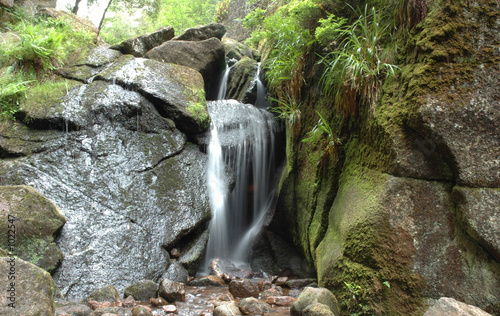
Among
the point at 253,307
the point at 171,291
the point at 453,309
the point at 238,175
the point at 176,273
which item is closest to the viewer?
the point at 453,309

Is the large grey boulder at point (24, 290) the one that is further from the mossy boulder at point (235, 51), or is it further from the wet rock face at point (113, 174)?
the mossy boulder at point (235, 51)

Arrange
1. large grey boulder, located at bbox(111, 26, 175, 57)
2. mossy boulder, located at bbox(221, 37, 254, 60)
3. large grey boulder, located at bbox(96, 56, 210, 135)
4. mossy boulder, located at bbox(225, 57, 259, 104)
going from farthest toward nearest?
mossy boulder, located at bbox(221, 37, 254, 60) → mossy boulder, located at bbox(225, 57, 259, 104) → large grey boulder, located at bbox(111, 26, 175, 57) → large grey boulder, located at bbox(96, 56, 210, 135)

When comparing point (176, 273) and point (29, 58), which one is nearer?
point (176, 273)

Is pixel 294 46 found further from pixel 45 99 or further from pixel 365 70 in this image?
pixel 45 99

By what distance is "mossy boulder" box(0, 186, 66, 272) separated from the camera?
3.82 m

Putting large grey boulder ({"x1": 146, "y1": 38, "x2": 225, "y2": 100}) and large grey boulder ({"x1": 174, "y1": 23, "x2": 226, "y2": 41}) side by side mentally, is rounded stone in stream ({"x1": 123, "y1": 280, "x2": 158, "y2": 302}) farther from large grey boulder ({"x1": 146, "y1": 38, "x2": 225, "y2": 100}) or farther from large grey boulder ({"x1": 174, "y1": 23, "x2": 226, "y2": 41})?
large grey boulder ({"x1": 174, "y1": 23, "x2": 226, "y2": 41})

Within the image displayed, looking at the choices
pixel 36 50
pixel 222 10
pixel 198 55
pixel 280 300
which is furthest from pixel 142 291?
pixel 222 10

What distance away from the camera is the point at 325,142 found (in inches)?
180

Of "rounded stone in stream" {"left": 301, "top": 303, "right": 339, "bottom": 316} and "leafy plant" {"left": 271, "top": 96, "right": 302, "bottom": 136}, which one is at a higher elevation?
"leafy plant" {"left": 271, "top": 96, "right": 302, "bottom": 136}

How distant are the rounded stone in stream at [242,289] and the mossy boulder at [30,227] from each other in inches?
92.7

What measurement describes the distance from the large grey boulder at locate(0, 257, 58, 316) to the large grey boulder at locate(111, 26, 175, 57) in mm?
7228

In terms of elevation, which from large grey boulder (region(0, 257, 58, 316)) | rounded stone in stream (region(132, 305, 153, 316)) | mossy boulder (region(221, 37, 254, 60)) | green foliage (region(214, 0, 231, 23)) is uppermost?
green foliage (region(214, 0, 231, 23))

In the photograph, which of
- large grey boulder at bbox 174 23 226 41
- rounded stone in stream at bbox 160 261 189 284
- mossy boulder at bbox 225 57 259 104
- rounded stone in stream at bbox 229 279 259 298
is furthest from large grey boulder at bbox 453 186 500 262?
large grey boulder at bbox 174 23 226 41

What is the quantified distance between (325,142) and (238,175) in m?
2.81
